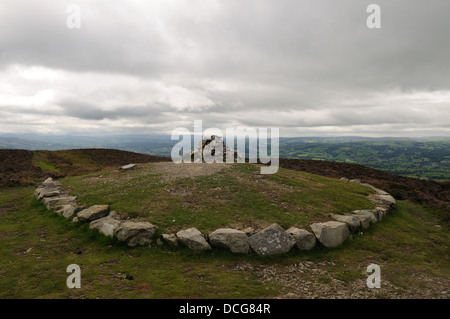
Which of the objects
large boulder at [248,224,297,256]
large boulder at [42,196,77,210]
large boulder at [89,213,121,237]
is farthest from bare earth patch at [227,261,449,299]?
large boulder at [42,196,77,210]

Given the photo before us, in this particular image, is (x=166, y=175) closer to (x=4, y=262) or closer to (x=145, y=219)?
(x=145, y=219)

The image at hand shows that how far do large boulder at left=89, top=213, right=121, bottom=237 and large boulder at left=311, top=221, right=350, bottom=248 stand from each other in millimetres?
14435

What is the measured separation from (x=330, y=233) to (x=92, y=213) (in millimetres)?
18329

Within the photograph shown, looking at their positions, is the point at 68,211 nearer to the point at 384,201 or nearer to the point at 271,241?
the point at 271,241

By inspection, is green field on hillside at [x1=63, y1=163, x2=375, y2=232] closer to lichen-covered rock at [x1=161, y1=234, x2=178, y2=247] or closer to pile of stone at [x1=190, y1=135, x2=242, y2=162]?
lichen-covered rock at [x1=161, y1=234, x2=178, y2=247]

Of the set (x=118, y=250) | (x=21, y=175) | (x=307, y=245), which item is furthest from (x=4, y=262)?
(x=21, y=175)

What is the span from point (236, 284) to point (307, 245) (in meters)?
6.35

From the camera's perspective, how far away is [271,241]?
15.2m

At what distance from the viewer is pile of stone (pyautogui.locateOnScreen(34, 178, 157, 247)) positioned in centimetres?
1551

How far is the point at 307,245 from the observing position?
15484 millimetres

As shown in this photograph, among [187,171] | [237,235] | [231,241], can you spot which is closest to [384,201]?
[237,235]

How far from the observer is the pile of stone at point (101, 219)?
15.5 m
